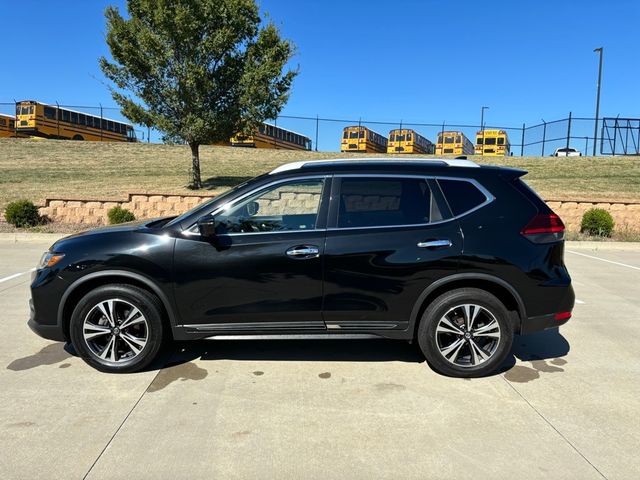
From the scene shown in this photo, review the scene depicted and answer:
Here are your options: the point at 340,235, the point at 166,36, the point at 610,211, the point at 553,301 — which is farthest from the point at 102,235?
the point at 610,211

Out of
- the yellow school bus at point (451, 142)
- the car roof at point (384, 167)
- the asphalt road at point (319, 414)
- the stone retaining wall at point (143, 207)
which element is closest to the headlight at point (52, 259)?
the asphalt road at point (319, 414)

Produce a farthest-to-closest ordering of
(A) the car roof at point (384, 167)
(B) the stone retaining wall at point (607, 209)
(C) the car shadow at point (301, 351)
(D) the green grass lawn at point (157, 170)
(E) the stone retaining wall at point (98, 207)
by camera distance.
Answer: (D) the green grass lawn at point (157, 170) → (B) the stone retaining wall at point (607, 209) → (E) the stone retaining wall at point (98, 207) → (C) the car shadow at point (301, 351) → (A) the car roof at point (384, 167)

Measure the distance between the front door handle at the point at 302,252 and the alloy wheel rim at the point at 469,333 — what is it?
1177 mm

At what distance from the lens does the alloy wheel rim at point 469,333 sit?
3947 millimetres

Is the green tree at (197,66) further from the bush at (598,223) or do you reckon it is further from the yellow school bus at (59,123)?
the yellow school bus at (59,123)

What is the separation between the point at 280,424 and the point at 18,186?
17885mm

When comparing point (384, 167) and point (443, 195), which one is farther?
point (384, 167)

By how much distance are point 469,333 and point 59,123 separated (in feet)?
121

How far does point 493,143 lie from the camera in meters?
38.0

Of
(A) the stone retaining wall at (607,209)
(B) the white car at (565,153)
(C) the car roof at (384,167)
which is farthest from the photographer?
(B) the white car at (565,153)

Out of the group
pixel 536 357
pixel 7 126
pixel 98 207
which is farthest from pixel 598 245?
pixel 7 126

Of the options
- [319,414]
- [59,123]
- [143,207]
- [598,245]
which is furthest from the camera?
[59,123]

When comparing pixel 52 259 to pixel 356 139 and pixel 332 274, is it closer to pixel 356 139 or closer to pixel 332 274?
pixel 332 274

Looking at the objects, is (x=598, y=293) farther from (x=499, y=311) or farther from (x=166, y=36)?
(x=166, y=36)
